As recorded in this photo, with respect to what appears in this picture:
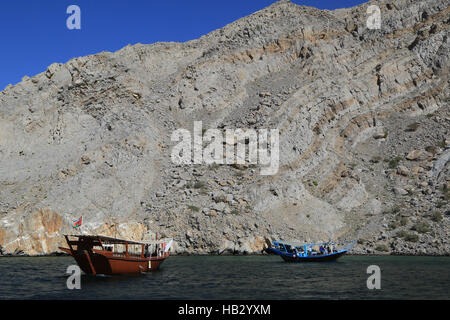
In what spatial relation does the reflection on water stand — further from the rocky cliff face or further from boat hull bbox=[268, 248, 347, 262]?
the rocky cliff face

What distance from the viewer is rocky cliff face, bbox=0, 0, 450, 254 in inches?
1736

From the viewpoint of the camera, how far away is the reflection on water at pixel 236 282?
20594mm

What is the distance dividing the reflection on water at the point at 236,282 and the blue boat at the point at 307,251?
558cm

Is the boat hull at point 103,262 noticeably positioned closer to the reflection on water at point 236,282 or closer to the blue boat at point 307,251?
the reflection on water at point 236,282

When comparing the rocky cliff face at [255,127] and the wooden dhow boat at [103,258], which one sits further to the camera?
A: the rocky cliff face at [255,127]

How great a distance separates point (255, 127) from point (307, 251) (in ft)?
73.7

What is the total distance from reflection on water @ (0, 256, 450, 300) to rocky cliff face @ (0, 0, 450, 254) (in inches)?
422

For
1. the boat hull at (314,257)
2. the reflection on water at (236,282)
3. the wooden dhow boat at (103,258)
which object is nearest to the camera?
the reflection on water at (236,282)

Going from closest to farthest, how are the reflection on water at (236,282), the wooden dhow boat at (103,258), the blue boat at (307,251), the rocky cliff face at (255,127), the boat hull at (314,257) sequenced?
the reflection on water at (236,282), the wooden dhow boat at (103,258), the boat hull at (314,257), the blue boat at (307,251), the rocky cliff face at (255,127)

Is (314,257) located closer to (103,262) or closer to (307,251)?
(307,251)

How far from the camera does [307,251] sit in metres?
40.8

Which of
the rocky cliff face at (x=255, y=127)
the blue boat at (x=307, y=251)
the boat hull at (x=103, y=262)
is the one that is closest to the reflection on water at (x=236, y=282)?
the boat hull at (x=103, y=262)
